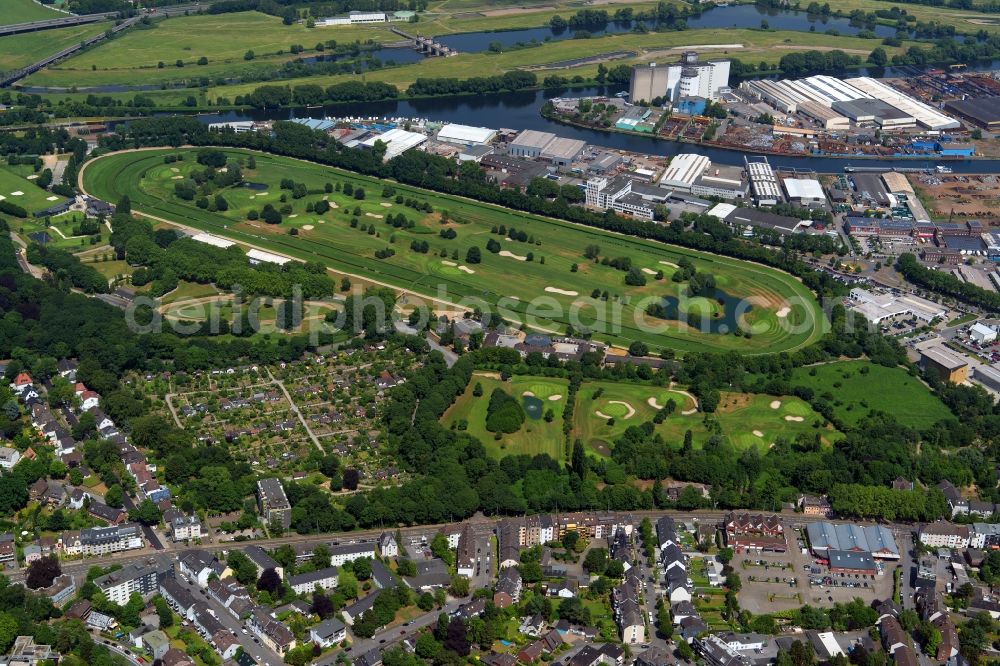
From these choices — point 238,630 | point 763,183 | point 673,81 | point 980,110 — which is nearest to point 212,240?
point 238,630

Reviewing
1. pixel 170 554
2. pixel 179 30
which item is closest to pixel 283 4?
pixel 179 30

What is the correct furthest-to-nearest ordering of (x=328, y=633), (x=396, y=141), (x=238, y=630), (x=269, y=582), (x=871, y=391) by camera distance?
1. (x=396, y=141)
2. (x=871, y=391)
3. (x=269, y=582)
4. (x=238, y=630)
5. (x=328, y=633)

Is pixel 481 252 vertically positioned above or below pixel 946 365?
above

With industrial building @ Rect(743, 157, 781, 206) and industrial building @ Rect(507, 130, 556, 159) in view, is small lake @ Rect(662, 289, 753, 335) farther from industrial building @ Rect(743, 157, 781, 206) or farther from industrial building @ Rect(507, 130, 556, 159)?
industrial building @ Rect(507, 130, 556, 159)

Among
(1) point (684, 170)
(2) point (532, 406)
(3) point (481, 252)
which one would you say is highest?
(1) point (684, 170)

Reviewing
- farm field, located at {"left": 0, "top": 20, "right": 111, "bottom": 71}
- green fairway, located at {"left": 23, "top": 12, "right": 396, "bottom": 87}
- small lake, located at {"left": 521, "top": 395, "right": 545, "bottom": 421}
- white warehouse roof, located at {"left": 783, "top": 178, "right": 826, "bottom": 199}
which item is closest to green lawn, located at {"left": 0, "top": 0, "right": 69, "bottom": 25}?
farm field, located at {"left": 0, "top": 20, "right": 111, "bottom": 71}

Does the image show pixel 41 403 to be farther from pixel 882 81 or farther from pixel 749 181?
pixel 882 81

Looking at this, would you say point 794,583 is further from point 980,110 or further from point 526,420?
point 980,110
